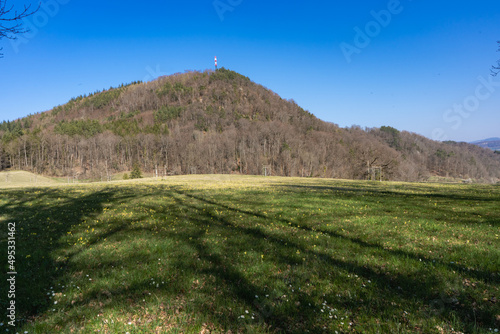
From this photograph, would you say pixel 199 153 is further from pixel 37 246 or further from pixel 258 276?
pixel 258 276

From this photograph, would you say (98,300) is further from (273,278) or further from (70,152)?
(70,152)

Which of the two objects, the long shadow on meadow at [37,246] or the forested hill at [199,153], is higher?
the forested hill at [199,153]

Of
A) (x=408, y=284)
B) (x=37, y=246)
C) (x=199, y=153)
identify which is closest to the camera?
(x=408, y=284)

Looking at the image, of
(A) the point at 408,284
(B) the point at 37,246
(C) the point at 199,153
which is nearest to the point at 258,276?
(A) the point at 408,284

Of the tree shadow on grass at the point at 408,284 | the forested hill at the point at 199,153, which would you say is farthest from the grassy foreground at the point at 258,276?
the forested hill at the point at 199,153

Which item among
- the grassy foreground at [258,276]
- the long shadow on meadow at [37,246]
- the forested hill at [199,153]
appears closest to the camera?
the grassy foreground at [258,276]

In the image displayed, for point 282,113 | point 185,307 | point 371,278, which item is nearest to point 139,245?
point 185,307

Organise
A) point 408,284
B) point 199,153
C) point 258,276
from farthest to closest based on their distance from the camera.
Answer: point 199,153 < point 258,276 < point 408,284

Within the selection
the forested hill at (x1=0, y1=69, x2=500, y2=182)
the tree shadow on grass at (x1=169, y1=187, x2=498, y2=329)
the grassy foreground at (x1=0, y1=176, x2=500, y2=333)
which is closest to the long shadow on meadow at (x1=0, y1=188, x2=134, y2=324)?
the grassy foreground at (x1=0, y1=176, x2=500, y2=333)

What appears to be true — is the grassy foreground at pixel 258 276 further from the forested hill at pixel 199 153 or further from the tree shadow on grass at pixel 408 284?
the forested hill at pixel 199 153

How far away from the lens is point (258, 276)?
6836mm

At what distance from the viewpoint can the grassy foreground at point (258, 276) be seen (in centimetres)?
492

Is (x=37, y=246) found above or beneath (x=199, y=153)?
beneath

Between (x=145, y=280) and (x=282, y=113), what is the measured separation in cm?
19244
